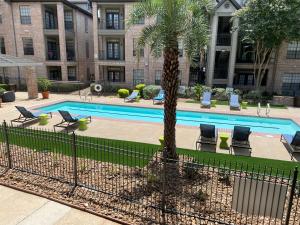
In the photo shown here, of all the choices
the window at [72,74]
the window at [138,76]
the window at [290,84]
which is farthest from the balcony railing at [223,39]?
the window at [72,74]

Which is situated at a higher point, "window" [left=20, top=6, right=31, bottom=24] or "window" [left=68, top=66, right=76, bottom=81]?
"window" [left=20, top=6, right=31, bottom=24]

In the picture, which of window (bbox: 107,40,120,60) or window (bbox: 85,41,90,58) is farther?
window (bbox: 85,41,90,58)

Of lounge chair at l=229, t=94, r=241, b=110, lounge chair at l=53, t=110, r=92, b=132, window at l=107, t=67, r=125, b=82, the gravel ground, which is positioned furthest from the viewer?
window at l=107, t=67, r=125, b=82

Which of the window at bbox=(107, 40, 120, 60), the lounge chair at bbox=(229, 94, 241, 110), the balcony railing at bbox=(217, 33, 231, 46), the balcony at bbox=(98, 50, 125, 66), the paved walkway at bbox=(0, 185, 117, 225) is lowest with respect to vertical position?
the paved walkway at bbox=(0, 185, 117, 225)

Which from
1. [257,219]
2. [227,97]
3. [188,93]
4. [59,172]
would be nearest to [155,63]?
[188,93]

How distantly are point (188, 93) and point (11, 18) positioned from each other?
2313cm

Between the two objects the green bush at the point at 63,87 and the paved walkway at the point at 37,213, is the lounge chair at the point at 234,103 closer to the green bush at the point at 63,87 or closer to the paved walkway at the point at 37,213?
the paved walkway at the point at 37,213

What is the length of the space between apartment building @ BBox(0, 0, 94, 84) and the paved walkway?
26.4m

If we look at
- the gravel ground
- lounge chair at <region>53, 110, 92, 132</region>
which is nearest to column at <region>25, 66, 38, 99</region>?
lounge chair at <region>53, 110, 92, 132</region>

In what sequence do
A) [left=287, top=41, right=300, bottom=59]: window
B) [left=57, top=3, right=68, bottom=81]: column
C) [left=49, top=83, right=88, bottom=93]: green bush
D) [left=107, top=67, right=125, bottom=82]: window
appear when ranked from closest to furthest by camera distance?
[left=287, top=41, right=300, bottom=59]: window, [left=49, top=83, right=88, bottom=93]: green bush, [left=57, top=3, right=68, bottom=81]: column, [left=107, top=67, right=125, bottom=82]: window

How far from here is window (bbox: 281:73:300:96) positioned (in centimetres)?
2827

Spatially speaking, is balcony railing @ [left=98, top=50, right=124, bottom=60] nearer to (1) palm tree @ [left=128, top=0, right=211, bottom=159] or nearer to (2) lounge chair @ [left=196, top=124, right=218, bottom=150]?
(2) lounge chair @ [left=196, top=124, right=218, bottom=150]

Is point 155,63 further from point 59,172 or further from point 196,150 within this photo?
point 59,172

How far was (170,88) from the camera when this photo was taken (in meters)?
8.20
